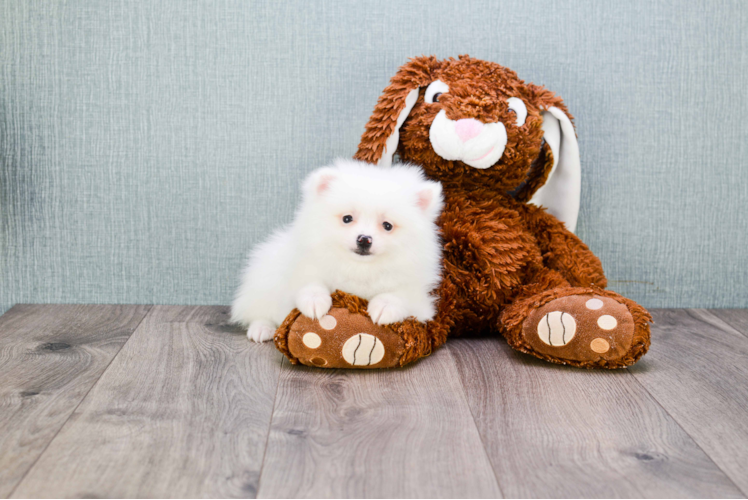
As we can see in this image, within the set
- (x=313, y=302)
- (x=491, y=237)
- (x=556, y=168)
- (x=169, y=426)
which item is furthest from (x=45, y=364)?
(x=556, y=168)

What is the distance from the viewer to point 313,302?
1141 mm

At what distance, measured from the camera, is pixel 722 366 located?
124 cm

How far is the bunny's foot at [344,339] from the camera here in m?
1.13

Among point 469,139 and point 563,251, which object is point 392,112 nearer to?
point 469,139

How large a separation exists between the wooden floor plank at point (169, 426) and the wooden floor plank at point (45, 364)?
26mm

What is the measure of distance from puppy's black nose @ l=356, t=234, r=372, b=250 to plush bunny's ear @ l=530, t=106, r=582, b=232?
53 cm

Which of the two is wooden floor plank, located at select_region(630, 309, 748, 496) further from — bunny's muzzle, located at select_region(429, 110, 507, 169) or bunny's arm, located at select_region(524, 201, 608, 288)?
bunny's muzzle, located at select_region(429, 110, 507, 169)

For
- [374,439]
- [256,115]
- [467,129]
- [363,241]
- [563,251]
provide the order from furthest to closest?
[256,115] < [563,251] < [467,129] < [363,241] < [374,439]

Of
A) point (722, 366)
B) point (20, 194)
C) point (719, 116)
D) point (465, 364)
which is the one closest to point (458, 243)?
point (465, 364)

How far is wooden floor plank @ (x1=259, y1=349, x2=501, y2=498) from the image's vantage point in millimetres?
799

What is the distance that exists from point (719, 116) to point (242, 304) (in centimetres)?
121

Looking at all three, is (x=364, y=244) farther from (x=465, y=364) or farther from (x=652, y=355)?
(x=652, y=355)

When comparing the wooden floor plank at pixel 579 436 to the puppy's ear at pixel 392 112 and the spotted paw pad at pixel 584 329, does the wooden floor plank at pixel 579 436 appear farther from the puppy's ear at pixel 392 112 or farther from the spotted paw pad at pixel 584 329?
the puppy's ear at pixel 392 112

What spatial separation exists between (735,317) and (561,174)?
1.89ft
